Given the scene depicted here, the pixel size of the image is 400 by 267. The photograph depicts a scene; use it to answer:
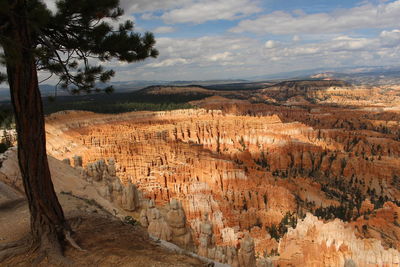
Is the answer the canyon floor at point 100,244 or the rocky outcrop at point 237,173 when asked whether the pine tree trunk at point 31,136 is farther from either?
the rocky outcrop at point 237,173

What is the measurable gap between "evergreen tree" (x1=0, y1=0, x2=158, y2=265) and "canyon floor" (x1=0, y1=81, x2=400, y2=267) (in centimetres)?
146

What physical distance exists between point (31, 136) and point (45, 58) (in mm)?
1399

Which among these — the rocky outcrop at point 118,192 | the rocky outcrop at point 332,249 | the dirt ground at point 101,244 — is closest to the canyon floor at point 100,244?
the dirt ground at point 101,244

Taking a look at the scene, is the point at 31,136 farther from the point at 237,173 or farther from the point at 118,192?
the point at 237,173

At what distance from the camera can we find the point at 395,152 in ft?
183

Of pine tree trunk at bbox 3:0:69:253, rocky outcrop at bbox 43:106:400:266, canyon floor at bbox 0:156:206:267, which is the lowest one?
rocky outcrop at bbox 43:106:400:266

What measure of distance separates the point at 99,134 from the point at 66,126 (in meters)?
9.46

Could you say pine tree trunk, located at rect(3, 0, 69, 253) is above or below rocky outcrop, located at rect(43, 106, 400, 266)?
above

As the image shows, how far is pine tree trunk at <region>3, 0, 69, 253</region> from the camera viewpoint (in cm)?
467

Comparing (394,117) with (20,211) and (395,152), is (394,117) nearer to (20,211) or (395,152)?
(395,152)

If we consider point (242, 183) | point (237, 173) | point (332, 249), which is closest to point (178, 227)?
point (332, 249)

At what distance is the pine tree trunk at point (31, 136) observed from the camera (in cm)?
467

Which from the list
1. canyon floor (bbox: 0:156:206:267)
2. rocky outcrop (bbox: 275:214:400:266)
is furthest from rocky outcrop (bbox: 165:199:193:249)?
rocky outcrop (bbox: 275:214:400:266)

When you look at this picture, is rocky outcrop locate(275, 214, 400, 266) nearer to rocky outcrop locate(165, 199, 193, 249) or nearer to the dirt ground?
rocky outcrop locate(165, 199, 193, 249)
